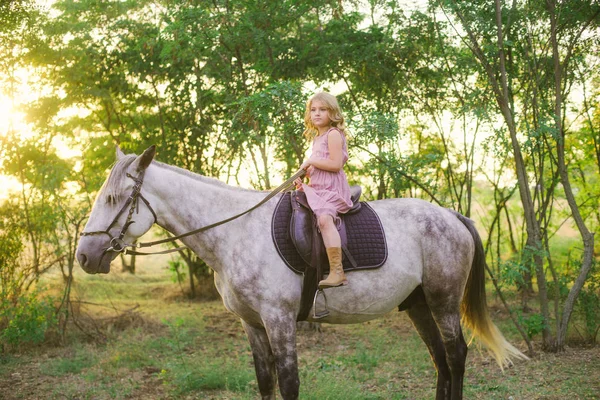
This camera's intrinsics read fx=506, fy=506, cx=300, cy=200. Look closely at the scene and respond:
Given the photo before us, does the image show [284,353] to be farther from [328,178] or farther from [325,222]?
[328,178]

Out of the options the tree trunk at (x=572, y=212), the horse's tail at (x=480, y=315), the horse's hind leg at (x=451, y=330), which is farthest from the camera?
the tree trunk at (x=572, y=212)

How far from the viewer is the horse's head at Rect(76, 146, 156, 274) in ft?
11.1

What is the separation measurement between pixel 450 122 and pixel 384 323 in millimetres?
3769

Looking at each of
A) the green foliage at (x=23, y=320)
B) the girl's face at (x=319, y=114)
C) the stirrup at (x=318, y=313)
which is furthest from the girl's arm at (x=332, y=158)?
the green foliage at (x=23, y=320)

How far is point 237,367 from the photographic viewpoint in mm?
6270

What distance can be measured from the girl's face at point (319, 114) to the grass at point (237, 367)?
2.62 meters

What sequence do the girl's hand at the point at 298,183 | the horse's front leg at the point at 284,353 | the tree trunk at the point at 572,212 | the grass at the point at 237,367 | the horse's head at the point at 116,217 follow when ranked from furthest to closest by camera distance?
the tree trunk at the point at 572,212 → the grass at the point at 237,367 → the girl's hand at the point at 298,183 → the horse's front leg at the point at 284,353 → the horse's head at the point at 116,217

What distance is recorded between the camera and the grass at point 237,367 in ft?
17.8

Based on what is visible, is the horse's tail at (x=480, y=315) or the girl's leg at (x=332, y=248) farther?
the horse's tail at (x=480, y=315)

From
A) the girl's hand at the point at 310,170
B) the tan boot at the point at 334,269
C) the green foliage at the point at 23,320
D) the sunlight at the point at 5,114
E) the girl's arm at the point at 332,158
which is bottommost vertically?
the green foliage at the point at 23,320

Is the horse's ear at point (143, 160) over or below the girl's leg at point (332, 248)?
over

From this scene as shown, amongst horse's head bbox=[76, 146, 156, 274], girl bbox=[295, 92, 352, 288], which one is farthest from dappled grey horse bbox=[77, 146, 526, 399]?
girl bbox=[295, 92, 352, 288]

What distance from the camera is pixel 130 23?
9.20 metres

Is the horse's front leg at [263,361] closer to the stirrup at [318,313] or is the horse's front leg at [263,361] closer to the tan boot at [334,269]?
the stirrup at [318,313]
